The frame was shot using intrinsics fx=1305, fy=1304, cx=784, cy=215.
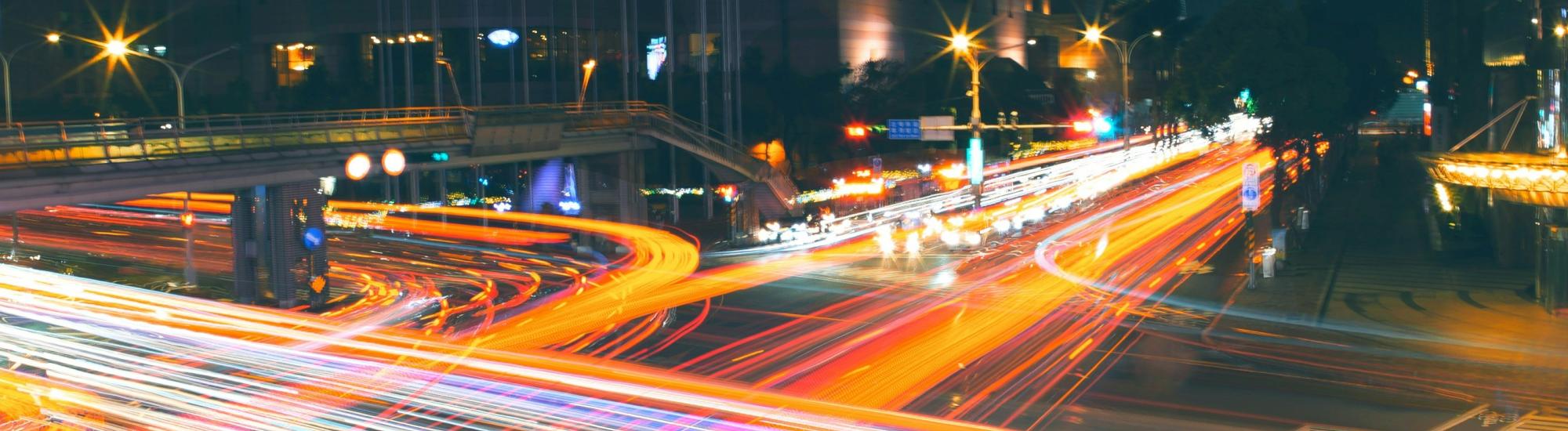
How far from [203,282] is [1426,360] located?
28932mm

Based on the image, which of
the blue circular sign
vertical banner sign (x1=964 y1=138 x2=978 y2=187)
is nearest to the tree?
vertical banner sign (x1=964 y1=138 x2=978 y2=187)

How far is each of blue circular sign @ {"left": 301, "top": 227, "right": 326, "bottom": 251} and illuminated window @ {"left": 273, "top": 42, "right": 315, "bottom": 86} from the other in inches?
1533

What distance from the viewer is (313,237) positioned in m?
31.5

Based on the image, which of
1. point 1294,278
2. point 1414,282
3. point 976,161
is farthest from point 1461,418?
point 976,161

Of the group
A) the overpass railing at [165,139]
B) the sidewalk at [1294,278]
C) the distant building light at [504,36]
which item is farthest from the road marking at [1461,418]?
the distant building light at [504,36]

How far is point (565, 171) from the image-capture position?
5116cm

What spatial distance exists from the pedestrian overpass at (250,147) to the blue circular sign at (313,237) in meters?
1.27

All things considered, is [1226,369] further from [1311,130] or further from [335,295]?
[1311,130]

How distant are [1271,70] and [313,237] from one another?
28.7m

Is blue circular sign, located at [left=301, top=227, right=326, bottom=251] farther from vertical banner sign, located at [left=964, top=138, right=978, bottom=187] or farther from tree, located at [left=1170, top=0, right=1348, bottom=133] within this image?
tree, located at [left=1170, top=0, right=1348, bottom=133]

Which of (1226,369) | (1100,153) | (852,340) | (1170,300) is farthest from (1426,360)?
(1100,153)

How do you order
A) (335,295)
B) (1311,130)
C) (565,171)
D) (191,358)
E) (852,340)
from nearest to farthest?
1. (191,358)
2. (852,340)
3. (335,295)
4. (1311,130)
5. (565,171)

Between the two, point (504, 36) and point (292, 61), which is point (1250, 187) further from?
point (292, 61)

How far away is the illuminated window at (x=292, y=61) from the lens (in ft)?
224
